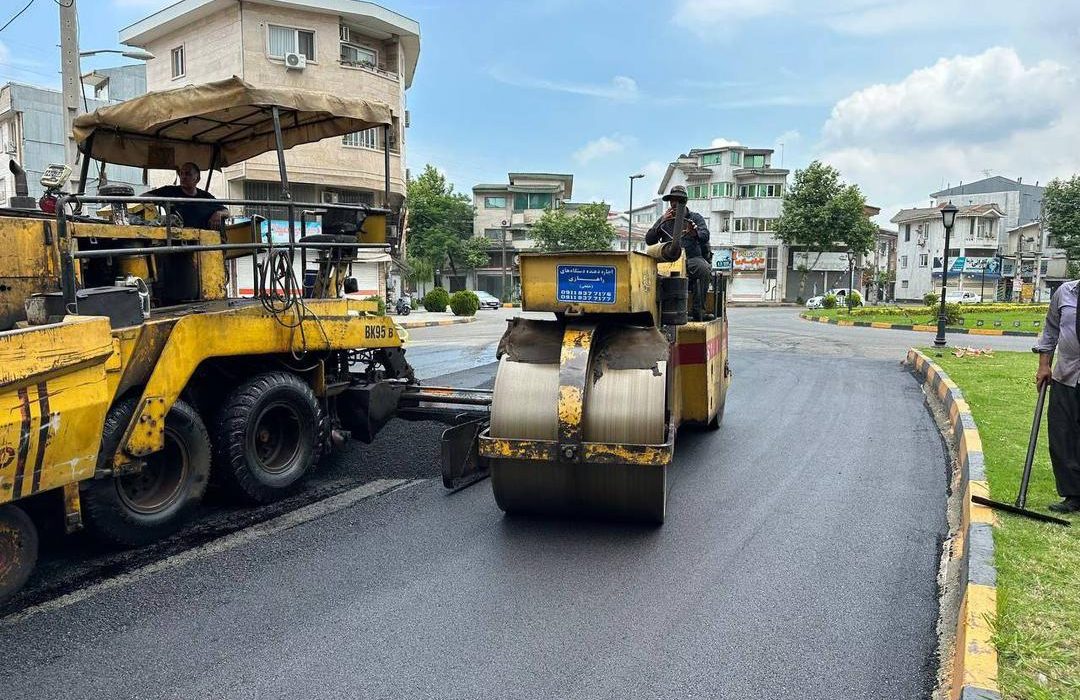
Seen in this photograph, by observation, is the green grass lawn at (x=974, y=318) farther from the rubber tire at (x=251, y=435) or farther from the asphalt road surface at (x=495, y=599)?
the rubber tire at (x=251, y=435)

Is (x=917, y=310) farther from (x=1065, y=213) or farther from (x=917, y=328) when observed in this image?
(x=1065, y=213)

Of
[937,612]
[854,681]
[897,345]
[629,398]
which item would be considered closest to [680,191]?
[629,398]

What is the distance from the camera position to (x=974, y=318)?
28156 millimetres

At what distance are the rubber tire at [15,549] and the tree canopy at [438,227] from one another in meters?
47.4

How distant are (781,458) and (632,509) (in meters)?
2.70

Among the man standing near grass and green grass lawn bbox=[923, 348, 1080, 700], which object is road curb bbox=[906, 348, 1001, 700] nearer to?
green grass lawn bbox=[923, 348, 1080, 700]

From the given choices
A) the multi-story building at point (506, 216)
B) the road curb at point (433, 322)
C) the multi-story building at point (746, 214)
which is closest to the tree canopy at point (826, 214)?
the multi-story building at point (746, 214)

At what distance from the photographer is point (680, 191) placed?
20.1 feet

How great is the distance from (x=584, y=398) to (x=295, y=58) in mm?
25191

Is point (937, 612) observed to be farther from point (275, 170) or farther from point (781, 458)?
point (275, 170)

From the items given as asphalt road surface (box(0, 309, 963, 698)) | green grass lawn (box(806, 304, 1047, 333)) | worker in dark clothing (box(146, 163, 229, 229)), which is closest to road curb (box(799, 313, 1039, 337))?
green grass lawn (box(806, 304, 1047, 333))

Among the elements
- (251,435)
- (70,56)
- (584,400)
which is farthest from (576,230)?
(584,400)

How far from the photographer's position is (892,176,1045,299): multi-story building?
62250 millimetres

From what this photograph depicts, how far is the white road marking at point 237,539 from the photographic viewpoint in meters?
3.85
